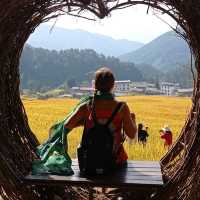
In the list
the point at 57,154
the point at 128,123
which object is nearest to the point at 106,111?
the point at 128,123

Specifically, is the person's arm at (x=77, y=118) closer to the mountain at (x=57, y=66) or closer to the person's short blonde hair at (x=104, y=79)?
the person's short blonde hair at (x=104, y=79)

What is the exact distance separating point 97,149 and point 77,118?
39cm

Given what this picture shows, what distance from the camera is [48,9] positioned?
625 cm

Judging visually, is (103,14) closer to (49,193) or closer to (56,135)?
(56,135)

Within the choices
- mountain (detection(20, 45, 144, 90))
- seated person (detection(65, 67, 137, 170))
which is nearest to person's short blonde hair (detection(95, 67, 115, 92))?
seated person (detection(65, 67, 137, 170))

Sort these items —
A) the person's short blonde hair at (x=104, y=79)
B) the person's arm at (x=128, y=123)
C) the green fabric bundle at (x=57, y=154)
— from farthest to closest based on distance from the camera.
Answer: the green fabric bundle at (x=57, y=154)
the person's arm at (x=128, y=123)
the person's short blonde hair at (x=104, y=79)

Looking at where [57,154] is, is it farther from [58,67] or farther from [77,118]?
[58,67]

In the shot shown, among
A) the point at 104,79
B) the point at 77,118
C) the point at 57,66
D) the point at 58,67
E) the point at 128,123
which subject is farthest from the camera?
the point at 58,67

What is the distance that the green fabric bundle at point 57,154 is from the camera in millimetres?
5504

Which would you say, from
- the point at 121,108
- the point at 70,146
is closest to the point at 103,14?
the point at 121,108

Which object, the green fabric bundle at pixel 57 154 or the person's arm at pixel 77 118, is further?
the green fabric bundle at pixel 57 154

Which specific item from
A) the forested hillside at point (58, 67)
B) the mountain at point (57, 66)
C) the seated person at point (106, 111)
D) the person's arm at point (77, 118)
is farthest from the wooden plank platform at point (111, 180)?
the mountain at point (57, 66)

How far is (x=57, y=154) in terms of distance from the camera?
5617 mm

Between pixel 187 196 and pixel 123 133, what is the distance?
2.79 ft
